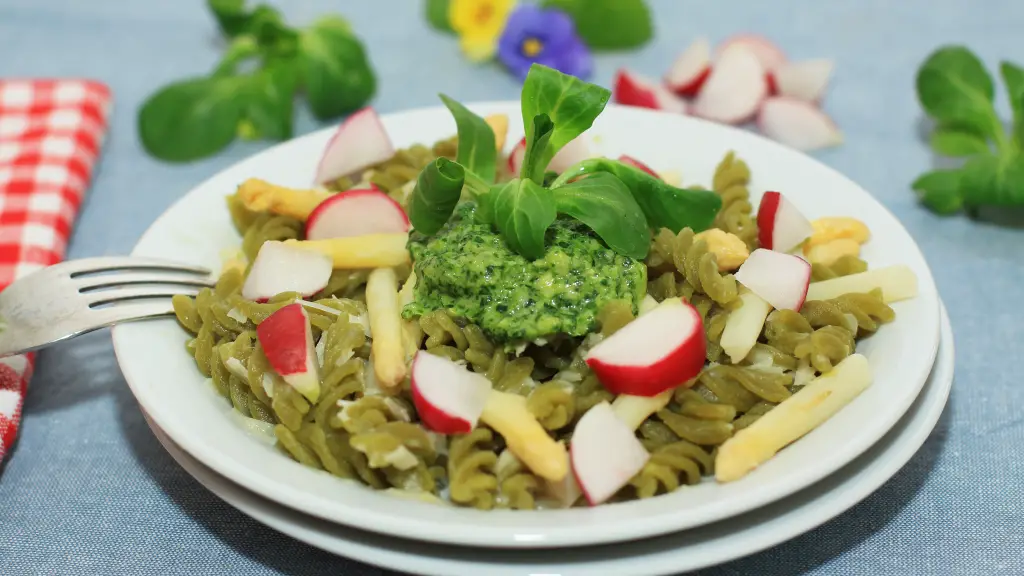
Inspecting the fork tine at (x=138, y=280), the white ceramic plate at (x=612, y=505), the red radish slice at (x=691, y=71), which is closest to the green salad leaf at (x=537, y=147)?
the white ceramic plate at (x=612, y=505)

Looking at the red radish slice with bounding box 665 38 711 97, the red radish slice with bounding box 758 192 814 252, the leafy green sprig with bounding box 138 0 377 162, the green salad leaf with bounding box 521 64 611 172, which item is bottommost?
the leafy green sprig with bounding box 138 0 377 162

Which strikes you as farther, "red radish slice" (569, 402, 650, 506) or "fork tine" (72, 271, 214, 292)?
"fork tine" (72, 271, 214, 292)

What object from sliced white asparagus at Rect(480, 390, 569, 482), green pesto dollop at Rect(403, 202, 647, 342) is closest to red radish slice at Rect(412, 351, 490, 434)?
sliced white asparagus at Rect(480, 390, 569, 482)

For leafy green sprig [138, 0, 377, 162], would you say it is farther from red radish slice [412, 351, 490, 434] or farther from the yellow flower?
red radish slice [412, 351, 490, 434]

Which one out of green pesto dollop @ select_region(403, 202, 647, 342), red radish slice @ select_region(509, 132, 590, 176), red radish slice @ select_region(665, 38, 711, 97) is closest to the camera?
green pesto dollop @ select_region(403, 202, 647, 342)

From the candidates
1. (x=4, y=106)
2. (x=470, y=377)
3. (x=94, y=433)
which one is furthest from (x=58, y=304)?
(x=4, y=106)

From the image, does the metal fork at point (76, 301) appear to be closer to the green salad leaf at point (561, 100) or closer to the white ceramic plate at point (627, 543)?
the white ceramic plate at point (627, 543)

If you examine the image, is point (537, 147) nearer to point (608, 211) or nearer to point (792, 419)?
point (608, 211)
